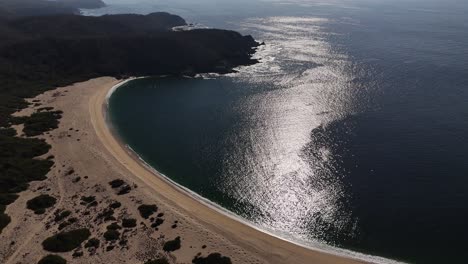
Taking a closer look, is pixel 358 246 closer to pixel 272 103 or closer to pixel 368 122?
pixel 368 122

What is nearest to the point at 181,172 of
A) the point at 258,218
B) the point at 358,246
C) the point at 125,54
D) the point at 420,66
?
the point at 258,218

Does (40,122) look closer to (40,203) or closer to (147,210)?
(40,203)

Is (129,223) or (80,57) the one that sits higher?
(80,57)

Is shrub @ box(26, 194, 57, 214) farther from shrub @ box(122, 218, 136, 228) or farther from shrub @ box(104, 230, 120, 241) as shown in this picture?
shrub @ box(122, 218, 136, 228)

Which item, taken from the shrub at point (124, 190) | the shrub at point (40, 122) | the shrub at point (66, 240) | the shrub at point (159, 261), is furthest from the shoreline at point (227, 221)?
the shrub at point (40, 122)

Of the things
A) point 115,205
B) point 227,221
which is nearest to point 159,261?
point 227,221
